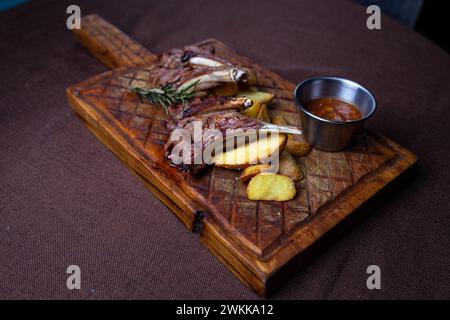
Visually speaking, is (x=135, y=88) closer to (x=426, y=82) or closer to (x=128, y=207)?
(x=128, y=207)

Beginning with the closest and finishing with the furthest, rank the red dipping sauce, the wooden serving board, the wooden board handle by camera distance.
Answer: the wooden serving board < the red dipping sauce < the wooden board handle

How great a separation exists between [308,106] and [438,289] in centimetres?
85

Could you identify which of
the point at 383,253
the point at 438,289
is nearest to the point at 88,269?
the point at 383,253

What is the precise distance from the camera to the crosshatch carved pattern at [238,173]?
5.15 ft

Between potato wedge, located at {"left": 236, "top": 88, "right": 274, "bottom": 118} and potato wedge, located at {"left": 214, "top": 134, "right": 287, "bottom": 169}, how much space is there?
25 centimetres

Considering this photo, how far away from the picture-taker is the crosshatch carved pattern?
157 centimetres

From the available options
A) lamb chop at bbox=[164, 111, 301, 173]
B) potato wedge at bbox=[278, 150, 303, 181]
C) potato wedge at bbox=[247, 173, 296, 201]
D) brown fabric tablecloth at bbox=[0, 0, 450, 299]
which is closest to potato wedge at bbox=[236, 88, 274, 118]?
lamb chop at bbox=[164, 111, 301, 173]

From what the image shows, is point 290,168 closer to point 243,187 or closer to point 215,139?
point 243,187

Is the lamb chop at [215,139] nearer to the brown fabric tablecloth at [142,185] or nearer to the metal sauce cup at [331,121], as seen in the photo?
the metal sauce cup at [331,121]

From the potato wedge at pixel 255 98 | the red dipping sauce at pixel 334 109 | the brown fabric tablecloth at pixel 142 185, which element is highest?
the red dipping sauce at pixel 334 109

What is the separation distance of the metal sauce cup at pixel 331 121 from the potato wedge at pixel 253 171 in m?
0.27

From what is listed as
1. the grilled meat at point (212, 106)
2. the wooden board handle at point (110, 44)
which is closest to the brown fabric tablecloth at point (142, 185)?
the wooden board handle at point (110, 44)

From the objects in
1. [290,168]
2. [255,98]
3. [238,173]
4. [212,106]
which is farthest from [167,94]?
[290,168]

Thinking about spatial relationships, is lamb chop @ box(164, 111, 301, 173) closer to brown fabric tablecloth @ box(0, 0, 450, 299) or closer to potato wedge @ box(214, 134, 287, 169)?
potato wedge @ box(214, 134, 287, 169)
